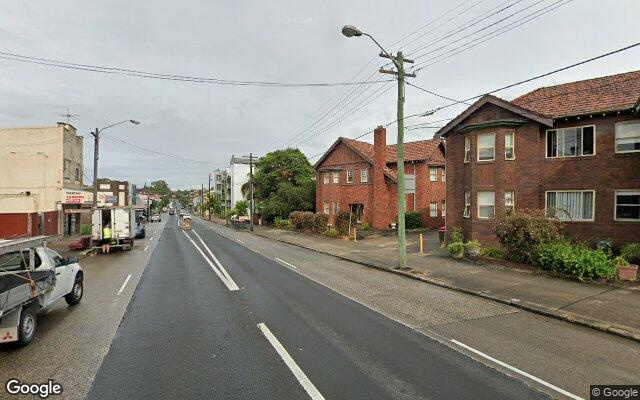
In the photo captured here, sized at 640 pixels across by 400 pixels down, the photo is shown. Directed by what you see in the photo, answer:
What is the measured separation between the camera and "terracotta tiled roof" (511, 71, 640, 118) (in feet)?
53.0

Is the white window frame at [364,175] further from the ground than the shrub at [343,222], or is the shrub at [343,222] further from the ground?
the white window frame at [364,175]

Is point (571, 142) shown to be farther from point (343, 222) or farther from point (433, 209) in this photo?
point (433, 209)

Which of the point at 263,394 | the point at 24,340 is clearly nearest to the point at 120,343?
the point at 24,340

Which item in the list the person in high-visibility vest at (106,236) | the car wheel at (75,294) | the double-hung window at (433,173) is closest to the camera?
the car wheel at (75,294)

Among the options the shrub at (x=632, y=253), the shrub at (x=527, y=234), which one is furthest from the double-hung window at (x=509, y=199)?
the shrub at (x=632, y=253)

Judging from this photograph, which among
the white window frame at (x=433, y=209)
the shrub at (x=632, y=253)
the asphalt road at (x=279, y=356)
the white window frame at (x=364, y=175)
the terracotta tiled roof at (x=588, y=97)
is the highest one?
the terracotta tiled roof at (x=588, y=97)

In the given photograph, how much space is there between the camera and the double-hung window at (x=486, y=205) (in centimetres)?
1944

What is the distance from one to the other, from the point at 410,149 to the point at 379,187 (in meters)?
7.61

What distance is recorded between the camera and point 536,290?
1178 cm

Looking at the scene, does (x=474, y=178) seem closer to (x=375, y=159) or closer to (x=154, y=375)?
(x=375, y=159)

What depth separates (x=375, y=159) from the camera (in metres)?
33.7

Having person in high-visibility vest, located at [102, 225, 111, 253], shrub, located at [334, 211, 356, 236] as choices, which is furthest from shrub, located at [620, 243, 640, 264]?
person in high-visibility vest, located at [102, 225, 111, 253]

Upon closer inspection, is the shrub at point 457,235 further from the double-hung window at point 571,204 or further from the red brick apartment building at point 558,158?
the double-hung window at point 571,204

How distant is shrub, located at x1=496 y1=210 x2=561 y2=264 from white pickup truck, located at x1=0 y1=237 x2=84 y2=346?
15.8m
